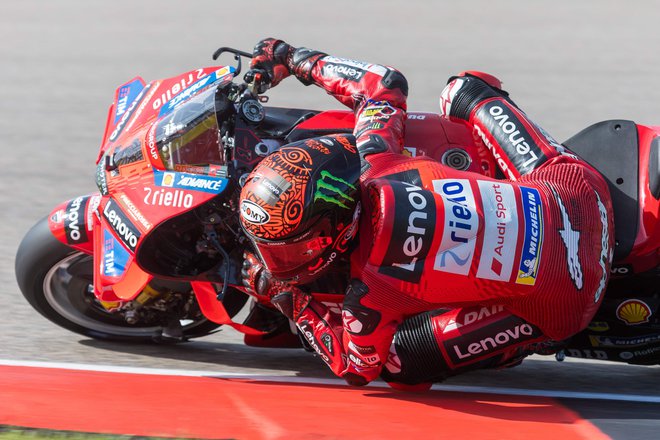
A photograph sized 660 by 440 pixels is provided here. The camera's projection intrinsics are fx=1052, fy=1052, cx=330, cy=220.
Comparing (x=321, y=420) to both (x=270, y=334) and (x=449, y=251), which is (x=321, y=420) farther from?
(x=270, y=334)

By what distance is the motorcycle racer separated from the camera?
11.9 ft

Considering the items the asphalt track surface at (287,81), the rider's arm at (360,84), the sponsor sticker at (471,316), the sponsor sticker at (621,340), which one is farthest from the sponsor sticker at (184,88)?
the sponsor sticker at (621,340)

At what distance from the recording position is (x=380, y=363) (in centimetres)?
399

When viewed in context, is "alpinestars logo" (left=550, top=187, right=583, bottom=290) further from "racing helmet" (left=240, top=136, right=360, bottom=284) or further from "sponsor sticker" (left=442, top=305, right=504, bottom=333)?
"racing helmet" (left=240, top=136, right=360, bottom=284)

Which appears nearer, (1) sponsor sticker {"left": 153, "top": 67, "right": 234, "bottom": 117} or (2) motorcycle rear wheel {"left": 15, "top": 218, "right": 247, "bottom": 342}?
(1) sponsor sticker {"left": 153, "top": 67, "right": 234, "bottom": 117}

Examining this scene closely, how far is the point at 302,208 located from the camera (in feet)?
11.6

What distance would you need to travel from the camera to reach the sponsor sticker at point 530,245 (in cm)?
373

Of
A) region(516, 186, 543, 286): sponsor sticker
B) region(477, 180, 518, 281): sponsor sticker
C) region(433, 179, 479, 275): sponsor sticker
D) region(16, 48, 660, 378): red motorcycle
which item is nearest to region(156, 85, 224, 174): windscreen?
region(16, 48, 660, 378): red motorcycle

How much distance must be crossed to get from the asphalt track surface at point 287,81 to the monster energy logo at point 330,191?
3.89 ft

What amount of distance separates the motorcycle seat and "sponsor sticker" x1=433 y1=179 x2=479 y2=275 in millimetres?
803

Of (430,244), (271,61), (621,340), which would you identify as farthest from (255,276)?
(621,340)

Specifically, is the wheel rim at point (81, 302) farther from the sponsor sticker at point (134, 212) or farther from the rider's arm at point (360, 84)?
the rider's arm at point (360, 84)

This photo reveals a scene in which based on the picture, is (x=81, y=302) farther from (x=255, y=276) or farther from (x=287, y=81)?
(x=287, y=81)

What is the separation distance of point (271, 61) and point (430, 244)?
1.55m
